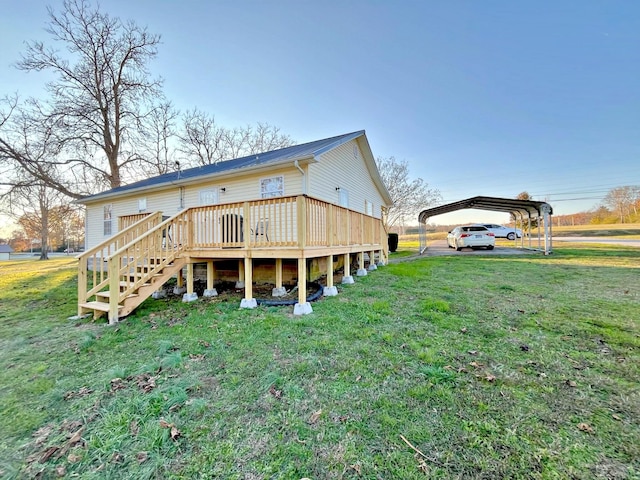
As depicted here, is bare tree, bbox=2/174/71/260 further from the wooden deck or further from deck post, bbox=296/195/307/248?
deck post, bbox=296/195/307/248

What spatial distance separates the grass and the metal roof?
11.0 metres

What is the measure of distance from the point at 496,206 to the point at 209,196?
1756cm

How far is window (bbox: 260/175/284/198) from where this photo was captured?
8602 millimetres

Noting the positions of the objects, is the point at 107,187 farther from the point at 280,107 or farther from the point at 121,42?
the point at 280,107

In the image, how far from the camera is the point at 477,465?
171 cm

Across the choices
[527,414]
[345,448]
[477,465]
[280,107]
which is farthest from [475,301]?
[280,107]

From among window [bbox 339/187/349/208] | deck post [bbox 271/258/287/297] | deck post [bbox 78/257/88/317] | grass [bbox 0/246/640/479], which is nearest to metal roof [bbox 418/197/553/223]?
window [bbox 339/187/349/208]

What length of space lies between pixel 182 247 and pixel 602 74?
70.0 ft

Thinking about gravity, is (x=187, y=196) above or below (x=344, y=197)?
above

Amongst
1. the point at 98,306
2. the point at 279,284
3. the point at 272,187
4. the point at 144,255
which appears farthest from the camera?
the point at 272,187

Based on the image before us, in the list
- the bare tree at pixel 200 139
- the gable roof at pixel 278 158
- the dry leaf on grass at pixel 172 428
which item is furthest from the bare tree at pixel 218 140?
the dry leaf on grass at pixel 172 428

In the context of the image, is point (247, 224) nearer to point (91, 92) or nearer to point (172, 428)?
point (172, 428)

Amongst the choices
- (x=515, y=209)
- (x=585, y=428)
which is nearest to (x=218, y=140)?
(x=515, y=209)

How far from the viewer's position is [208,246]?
617cm
